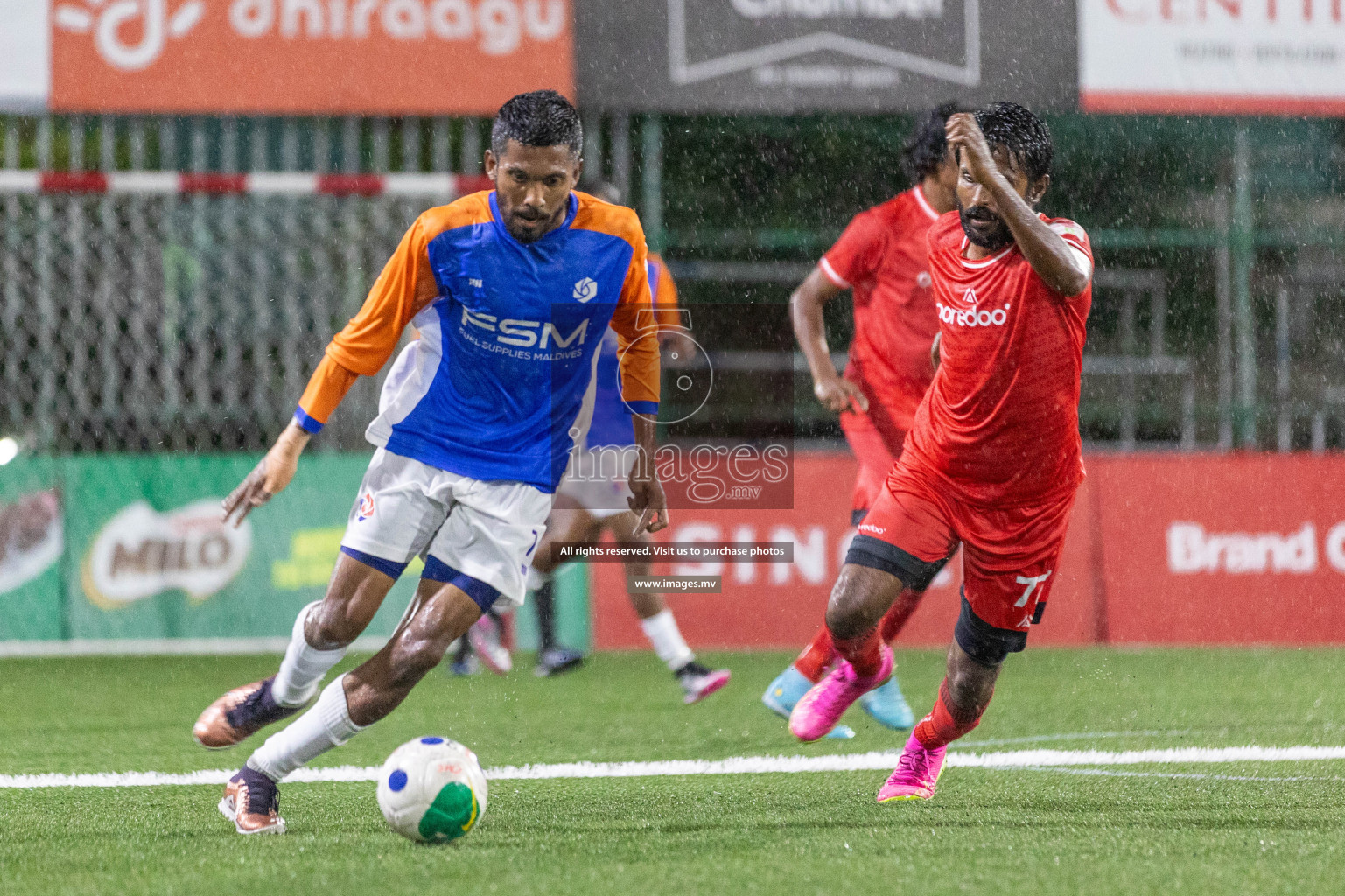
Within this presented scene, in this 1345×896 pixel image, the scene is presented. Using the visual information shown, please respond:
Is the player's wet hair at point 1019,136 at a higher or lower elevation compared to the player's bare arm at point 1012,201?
higher

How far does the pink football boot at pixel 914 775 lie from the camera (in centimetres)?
454

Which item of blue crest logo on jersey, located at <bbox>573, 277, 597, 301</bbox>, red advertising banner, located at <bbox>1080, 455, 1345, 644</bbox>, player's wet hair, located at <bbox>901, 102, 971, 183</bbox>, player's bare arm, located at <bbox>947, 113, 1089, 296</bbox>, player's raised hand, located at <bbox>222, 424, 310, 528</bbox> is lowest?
red advertising banner, located at <bbox>1080, 455, 1345, 644</bbox>

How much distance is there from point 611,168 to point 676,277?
2.88 feet

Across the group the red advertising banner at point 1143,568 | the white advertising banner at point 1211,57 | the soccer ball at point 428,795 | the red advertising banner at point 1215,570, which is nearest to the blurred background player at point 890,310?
the soccer ball at point 428,795

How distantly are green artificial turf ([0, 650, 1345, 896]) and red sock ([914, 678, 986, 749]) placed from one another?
18 centimetres

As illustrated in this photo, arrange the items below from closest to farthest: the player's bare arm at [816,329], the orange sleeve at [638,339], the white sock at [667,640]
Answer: the orange sleeve at [638,339] → the player's bare arm at [816,329] → the white sock at [667,640]

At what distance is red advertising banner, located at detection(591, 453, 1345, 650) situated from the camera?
939 centimetres

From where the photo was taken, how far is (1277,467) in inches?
379

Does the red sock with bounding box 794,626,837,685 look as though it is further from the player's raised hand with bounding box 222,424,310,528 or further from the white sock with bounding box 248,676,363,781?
the player's raised hand with bounding box 222,424,310,528

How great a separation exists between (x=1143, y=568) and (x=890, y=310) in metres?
4.08

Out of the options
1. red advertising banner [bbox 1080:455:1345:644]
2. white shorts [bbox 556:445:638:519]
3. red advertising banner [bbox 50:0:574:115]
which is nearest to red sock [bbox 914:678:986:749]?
white shorts [bbox 556:445:638:519]

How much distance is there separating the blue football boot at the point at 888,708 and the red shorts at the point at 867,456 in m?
0.67

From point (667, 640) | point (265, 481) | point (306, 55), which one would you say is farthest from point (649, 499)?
point (306, 55)

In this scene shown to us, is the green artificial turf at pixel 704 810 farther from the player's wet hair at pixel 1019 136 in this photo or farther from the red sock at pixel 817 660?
the player's wet hair at pixel 1019 136
